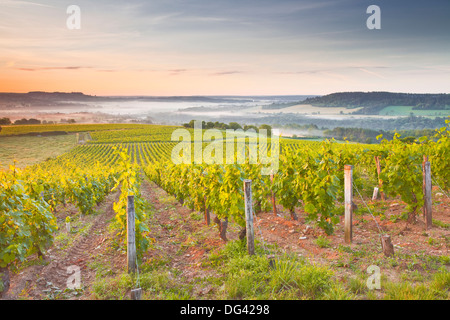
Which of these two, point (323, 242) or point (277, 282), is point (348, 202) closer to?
point (323, 242)

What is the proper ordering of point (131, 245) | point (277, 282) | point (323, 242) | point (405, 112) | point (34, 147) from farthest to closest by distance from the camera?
point (405, 112), point (34, 147), point (323, 242), point (131, 245), point (277, 282)

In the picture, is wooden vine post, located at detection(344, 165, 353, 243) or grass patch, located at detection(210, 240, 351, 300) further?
wooden vine post, located at detection(344, 165, 353, 243)

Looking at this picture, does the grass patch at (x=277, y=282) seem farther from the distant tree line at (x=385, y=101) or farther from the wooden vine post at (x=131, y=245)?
the distant tree line at (x=385, y=101)

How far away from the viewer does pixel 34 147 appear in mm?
53969

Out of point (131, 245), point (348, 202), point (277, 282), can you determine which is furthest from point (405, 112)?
point (131, 245)

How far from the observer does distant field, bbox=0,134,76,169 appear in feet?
139

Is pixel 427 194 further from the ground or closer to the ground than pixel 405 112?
closer to the ground

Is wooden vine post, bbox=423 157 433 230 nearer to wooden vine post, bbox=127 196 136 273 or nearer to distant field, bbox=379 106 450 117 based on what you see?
wooden vine post, bbox=127 196 136 273

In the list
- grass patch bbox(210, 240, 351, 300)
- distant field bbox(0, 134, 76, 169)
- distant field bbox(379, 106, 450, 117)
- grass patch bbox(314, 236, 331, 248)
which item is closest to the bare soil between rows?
grass patch bbox(314, 236, 331, 248)

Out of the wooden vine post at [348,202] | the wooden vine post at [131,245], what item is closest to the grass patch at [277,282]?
the wooden vine post at [131,245]

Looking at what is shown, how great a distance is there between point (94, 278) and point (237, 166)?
384 cm

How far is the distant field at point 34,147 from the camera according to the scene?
1664 inches

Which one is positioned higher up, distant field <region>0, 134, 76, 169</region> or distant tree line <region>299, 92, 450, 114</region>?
distant tree line <region>299, 92, 450, 114</region>

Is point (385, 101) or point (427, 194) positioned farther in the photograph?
point (385, 101)
